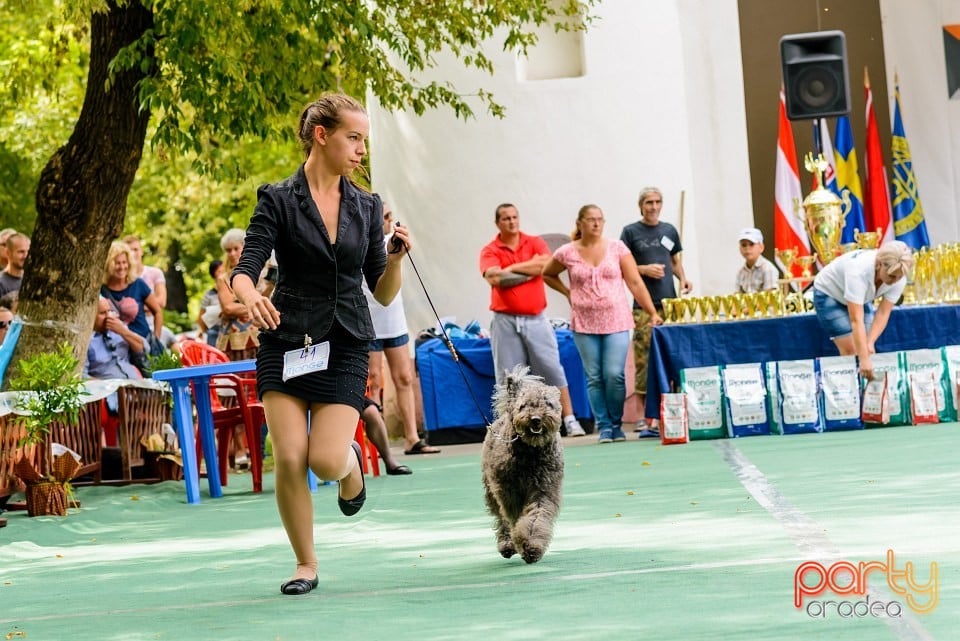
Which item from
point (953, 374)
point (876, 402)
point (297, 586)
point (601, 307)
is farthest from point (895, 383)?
point (297, 586)

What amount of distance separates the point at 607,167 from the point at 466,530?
9958 millimetres

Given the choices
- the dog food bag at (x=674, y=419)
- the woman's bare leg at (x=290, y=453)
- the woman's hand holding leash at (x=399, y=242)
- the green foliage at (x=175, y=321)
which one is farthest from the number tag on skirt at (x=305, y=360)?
the green foliage at (x=175, y=321)

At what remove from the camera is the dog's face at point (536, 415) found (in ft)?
22.9

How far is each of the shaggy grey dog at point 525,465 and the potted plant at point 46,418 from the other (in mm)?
4752

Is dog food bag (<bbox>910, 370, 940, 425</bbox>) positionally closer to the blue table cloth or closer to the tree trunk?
the blue table cloth

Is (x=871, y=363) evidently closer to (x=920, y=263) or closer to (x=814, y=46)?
(x=920, y=263)

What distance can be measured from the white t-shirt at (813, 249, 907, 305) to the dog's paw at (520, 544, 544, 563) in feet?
22.7

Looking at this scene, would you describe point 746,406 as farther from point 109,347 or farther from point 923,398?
point 109,347

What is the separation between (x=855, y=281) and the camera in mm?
13133

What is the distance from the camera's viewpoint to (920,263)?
559 inches

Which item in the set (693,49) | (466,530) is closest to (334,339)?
(466,530)

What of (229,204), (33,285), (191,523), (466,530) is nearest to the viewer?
(466,530)

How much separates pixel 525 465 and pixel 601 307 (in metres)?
7.24

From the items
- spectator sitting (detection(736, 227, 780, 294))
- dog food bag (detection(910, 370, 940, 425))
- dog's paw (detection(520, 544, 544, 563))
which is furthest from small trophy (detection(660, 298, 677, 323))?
dog's paw (detection(520, 544, 544, 563))
